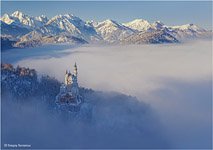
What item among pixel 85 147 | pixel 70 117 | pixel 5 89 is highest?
pixel 5 89

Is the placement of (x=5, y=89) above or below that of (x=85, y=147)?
above

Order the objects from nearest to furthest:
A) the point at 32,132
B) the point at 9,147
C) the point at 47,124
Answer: the point at 9,147 → the point at 32,132 → the point at 47,124

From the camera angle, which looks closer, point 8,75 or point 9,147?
point 9,147

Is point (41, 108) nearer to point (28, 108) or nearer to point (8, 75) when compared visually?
point (28, 108)

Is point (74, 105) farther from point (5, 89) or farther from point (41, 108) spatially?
point (5, 89)

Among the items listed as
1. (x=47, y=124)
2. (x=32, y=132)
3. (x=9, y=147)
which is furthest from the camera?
(x=47, y=124)

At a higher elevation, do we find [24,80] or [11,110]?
[24,80]

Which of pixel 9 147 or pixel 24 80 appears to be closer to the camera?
pixel 9 147

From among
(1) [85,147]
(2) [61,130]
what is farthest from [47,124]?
(1) [85,147]

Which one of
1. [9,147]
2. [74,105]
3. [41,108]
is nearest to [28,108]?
[41,108]
